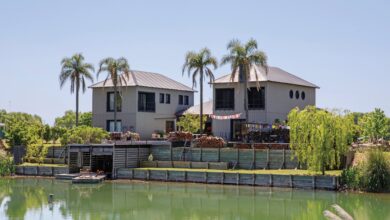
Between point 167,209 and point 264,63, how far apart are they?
73.9ft

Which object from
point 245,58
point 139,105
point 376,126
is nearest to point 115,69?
point 139,105

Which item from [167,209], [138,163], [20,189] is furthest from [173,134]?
[167,209]

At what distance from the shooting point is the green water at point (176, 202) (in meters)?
33.1

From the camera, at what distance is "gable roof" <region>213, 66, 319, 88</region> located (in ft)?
188

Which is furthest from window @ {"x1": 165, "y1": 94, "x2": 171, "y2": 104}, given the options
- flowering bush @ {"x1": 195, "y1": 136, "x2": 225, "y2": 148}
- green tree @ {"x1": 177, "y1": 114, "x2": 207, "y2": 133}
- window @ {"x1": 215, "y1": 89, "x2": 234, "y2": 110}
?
flowering bush @ {"x1": 195, "y1": 136, "x2": 225, "y2": 148}

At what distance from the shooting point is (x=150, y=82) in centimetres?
6719

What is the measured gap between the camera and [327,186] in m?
40.8

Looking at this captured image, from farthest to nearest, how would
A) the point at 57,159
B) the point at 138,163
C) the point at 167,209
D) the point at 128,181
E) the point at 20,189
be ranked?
the point at 57,159 → the point at 138,163 → the point at 128,181 → the point at 20,189 → the point at 167,209

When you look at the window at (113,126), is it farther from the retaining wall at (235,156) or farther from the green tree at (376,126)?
the green tree at (376,126)

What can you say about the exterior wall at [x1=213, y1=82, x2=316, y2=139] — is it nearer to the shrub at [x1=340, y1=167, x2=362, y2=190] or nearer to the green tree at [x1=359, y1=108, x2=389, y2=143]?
the green tree at [x1=359, y1=108, x2=389, y2=143]

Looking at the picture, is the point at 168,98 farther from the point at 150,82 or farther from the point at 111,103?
the point at 111,103

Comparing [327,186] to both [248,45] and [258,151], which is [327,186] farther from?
[248,45]

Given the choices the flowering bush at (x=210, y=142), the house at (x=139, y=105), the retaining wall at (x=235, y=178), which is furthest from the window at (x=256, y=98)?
the retaining wall at (x=235, y=178)

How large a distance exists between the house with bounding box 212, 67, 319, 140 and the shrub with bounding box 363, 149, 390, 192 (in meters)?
17.7
